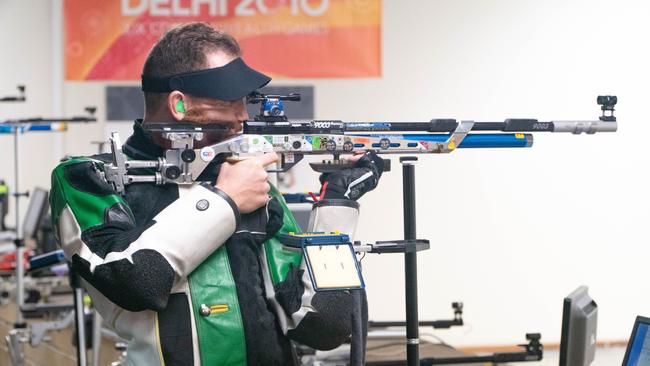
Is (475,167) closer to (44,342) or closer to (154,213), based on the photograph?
(44,342)

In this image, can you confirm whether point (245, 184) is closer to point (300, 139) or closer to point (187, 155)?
point (187, 155)

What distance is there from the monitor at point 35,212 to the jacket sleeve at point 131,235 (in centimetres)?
432

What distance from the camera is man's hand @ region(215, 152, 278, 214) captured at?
65.9 inches

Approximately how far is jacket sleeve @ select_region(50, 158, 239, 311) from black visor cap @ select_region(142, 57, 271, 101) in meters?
0.17

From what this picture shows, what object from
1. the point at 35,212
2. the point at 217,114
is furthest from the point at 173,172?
the point at 35,212

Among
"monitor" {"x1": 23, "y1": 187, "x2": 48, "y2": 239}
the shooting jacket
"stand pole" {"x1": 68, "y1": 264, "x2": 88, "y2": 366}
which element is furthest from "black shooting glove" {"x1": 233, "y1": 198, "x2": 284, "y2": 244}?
"monitor" {"x1": 23, "y1": 187, "x2": 48, "y2": 239}

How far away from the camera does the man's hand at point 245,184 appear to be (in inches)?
65.9

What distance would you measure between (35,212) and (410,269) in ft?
13.7

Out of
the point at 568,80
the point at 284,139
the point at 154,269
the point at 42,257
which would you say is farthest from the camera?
the point at 568,80

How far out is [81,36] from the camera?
5.66m

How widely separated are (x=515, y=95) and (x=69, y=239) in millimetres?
4303

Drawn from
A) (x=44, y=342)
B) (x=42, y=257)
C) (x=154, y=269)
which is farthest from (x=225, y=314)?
Answer: (x=44, y=342)

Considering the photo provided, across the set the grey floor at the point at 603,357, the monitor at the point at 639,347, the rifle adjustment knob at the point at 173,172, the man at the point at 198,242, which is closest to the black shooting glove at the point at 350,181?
the man at the point at 198,242

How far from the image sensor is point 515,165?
18.7 ft
